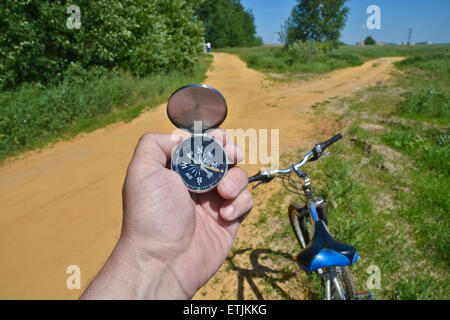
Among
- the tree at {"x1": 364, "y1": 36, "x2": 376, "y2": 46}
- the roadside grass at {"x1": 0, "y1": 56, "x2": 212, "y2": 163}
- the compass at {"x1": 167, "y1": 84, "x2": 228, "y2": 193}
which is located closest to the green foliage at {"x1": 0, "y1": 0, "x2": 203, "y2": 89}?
the roadside grass at {"x1": 0, "y1": 56, "x2": 212, "y2": 163}

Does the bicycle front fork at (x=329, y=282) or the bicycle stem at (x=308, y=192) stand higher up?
the bicycle stem at (x=308, y=192)

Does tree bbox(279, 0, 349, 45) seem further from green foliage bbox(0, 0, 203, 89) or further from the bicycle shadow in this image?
the bicycle shadow

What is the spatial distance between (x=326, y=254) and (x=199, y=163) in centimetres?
127

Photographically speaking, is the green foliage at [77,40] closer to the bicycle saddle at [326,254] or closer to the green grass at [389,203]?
the green grass at [389,203]

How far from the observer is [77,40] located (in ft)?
33.4

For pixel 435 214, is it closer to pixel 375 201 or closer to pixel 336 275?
pixel 375 201

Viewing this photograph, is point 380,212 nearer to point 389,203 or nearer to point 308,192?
point 389,203

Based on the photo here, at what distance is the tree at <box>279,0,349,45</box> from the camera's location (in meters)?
32.1

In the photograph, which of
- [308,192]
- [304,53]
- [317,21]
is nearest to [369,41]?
[317,21]

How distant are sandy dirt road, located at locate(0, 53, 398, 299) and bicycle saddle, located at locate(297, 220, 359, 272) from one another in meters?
2.90

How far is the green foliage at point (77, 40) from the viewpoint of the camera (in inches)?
350

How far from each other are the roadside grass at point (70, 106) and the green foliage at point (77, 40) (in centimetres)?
73

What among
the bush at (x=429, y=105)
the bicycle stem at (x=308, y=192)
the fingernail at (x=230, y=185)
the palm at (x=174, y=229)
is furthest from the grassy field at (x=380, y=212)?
the fingernail at (x=230, y=185)

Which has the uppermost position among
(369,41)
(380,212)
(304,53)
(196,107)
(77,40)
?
(369,41)
